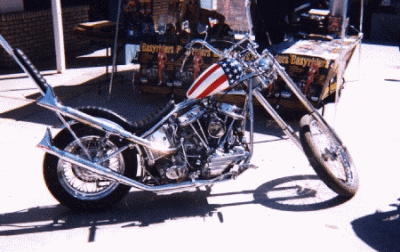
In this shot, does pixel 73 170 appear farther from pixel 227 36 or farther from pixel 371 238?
pixel 227 36

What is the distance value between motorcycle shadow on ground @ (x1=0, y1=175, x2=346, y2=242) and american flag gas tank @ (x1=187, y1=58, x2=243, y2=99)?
3.49 ft

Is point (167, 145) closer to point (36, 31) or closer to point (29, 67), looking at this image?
point (29, 67)

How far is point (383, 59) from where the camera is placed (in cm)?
1072

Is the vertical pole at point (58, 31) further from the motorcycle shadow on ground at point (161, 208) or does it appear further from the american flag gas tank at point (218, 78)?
the american flag gas tank at point (218, 78)

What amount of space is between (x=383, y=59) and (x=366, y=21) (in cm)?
400

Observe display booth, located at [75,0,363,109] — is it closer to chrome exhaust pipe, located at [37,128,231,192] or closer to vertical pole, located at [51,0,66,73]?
vertical pole, located at [51,0,66,73]

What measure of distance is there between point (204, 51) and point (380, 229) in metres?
3.80

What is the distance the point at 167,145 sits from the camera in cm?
399

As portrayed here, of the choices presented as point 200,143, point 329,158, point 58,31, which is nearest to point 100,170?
point 200,143

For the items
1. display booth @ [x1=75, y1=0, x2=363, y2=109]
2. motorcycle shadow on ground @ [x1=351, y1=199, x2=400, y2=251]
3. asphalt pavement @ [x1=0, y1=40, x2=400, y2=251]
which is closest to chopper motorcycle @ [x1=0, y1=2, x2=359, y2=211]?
asphalt pavement @ [x1=0, y1=40, x2=400, y2=251]

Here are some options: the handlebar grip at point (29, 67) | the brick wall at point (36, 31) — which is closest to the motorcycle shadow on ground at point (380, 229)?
the handlebar grip at point (29, 67)

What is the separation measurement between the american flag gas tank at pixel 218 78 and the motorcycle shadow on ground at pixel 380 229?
1.67m

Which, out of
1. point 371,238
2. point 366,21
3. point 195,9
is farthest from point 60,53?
point 366,21

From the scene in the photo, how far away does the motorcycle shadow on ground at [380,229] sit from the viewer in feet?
12.2
